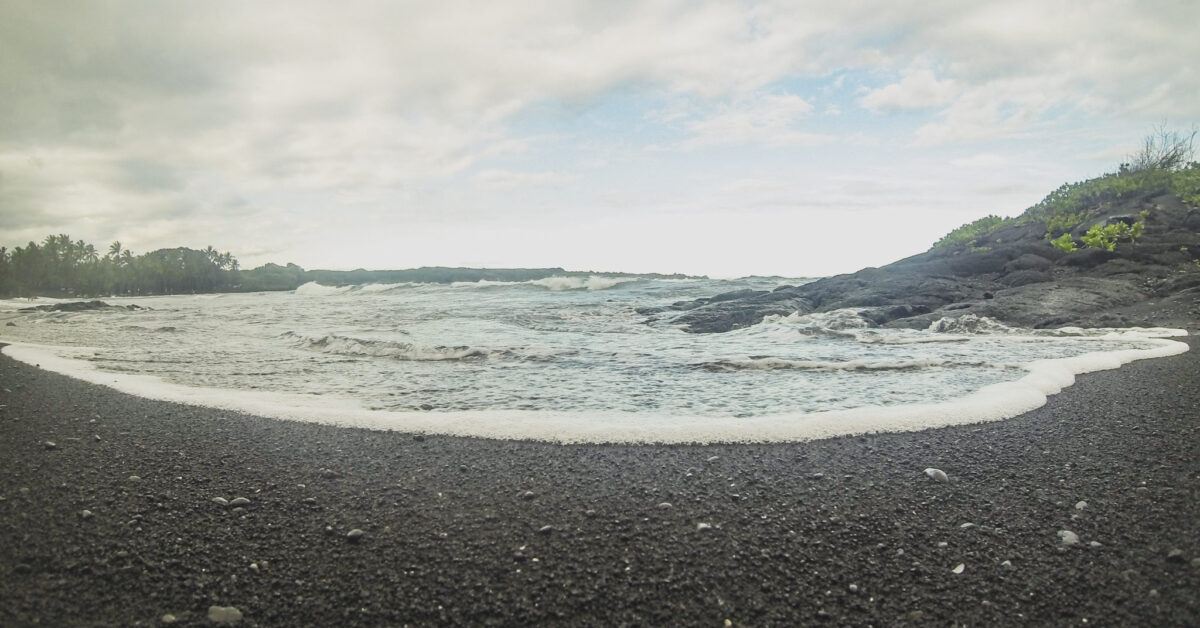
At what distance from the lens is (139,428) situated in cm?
418

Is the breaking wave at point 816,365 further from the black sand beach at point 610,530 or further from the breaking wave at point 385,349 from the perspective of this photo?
the breaking wave at point 385,349

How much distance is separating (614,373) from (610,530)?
433 cm

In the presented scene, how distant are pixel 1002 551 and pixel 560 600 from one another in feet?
5.87

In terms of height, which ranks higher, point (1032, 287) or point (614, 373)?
point (1032, 287)

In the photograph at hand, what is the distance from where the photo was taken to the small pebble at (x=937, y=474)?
9.90ft

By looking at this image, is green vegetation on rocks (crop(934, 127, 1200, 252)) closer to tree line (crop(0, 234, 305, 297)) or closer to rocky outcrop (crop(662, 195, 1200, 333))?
rocky outcrop (crop(662, 195, 1200, 333))

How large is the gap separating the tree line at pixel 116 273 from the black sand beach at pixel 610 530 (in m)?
46.4

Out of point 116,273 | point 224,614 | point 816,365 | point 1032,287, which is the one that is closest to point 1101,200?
point 1032,287

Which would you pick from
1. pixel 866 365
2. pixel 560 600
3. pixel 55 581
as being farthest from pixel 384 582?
pixel 866 365

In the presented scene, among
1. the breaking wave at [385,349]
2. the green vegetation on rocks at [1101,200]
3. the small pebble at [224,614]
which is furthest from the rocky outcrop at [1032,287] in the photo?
the small pebble at [224,614]

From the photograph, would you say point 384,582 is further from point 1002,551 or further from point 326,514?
point 1002,551

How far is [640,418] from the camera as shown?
452 centimetres

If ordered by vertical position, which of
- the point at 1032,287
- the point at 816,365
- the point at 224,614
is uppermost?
the point at 1032,287

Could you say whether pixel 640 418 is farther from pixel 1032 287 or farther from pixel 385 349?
pixel 1032 287
